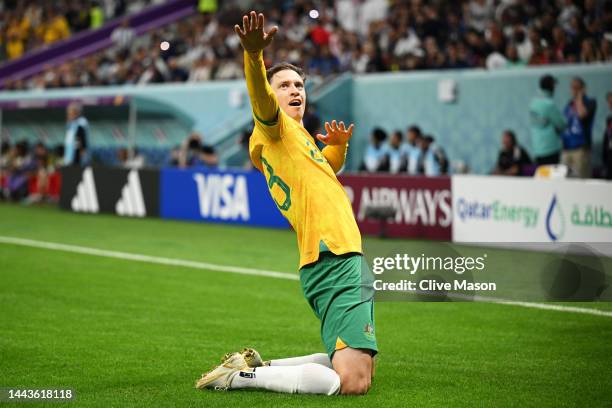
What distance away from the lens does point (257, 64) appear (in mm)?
5707

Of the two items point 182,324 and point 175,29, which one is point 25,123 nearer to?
point 175,29

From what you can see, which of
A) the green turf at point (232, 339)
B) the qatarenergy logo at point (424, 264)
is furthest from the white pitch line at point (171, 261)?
the qatarenergy logo at point (424, 264)

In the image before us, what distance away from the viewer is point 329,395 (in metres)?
6.25

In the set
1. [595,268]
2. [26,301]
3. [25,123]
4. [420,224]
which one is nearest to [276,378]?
[595,268]

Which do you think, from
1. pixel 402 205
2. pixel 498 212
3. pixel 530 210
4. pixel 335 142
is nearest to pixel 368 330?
pixel 335 142

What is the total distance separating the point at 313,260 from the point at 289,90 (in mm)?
1076

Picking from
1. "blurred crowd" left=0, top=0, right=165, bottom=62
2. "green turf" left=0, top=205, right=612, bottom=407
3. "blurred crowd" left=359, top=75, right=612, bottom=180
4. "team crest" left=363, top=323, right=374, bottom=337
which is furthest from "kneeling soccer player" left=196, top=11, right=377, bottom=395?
"blurred crowd" left=0, top=0, right=165, bottom=62

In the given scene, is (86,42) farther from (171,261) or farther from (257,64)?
(257,64)

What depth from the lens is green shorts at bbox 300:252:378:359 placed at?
6.03 metres

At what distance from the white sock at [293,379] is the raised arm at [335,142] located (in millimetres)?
1393

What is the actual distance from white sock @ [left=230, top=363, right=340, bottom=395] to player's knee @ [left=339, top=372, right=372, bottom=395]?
4cm

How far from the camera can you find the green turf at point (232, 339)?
643cm

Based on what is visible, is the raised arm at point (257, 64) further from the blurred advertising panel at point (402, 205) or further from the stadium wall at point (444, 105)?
the stadium wall at point (444, 105)

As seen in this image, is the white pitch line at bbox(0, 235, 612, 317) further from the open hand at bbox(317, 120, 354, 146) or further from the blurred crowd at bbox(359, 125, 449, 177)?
the blurred crowd at bbox(359, 125, 449, 177)
